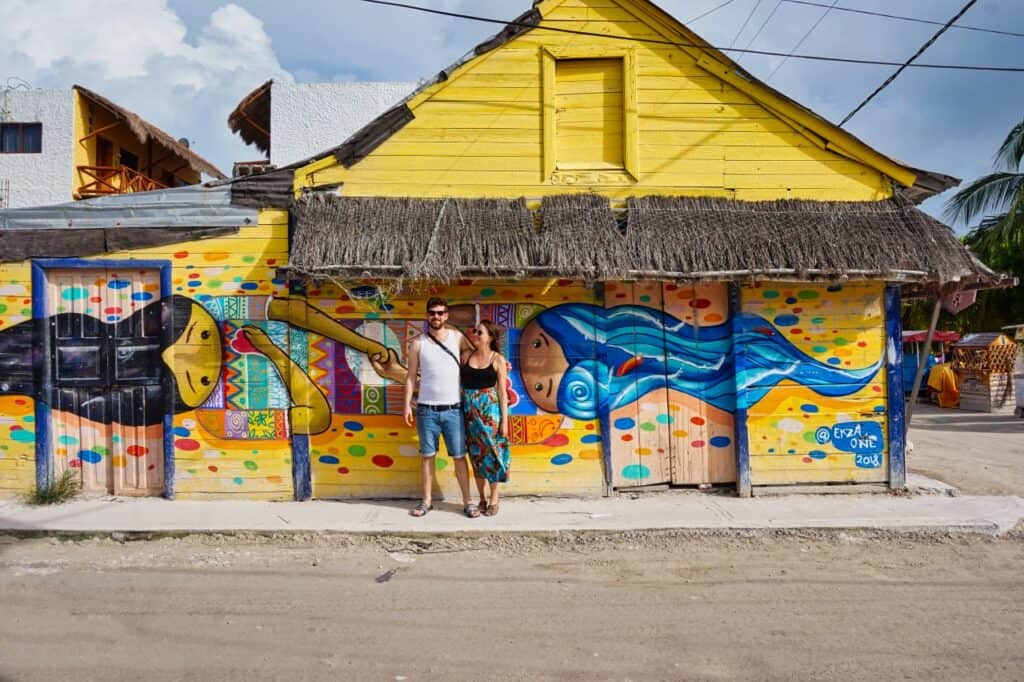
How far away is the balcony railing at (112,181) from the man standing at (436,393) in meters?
18.3

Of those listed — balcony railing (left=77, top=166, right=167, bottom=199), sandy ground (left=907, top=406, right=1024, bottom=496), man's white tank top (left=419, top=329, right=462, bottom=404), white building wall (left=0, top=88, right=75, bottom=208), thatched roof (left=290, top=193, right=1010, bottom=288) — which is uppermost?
white building wall (left=0, top=88, right=75, bottom=208)

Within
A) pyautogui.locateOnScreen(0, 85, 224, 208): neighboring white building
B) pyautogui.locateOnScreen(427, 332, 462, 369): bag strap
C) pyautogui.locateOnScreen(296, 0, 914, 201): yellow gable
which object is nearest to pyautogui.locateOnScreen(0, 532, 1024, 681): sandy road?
pyautogui.locateOnScreen(427, 332, 462, 369): bag strap

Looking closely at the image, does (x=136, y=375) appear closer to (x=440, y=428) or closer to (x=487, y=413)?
(x=440, y=428)

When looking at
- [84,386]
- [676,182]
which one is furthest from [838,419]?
[84,386]

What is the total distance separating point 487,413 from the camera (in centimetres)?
600

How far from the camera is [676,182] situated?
701cm

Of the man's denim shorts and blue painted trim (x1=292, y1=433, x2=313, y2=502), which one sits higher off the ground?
the man's denim shorts

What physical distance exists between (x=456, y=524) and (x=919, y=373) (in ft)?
16.0

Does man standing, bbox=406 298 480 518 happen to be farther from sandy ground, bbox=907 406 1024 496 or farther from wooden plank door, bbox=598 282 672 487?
sandy ground, bbox=907 406 1024 496

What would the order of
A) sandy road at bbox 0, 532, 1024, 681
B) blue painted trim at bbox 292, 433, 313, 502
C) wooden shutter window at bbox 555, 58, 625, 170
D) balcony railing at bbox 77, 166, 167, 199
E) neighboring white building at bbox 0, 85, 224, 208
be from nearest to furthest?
sandy road at bbox 0, 532, 1024, 681 → blue painted trim at bbox 292, 433, 313, 502 → wooden shutter window at bbox 555, 58, 625, 170 → balcony railing at bbox 77, 166, 167, 199 → neighboring white building at bbox 0, 85, 224, 208

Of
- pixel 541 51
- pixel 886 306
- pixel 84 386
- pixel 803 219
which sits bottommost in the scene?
pixel 84 386

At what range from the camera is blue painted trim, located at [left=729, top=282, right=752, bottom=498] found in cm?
673

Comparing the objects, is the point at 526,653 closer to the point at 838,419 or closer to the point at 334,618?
the point at 334,618

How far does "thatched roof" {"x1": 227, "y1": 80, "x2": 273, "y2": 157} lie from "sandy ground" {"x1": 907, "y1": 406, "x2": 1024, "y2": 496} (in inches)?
610
